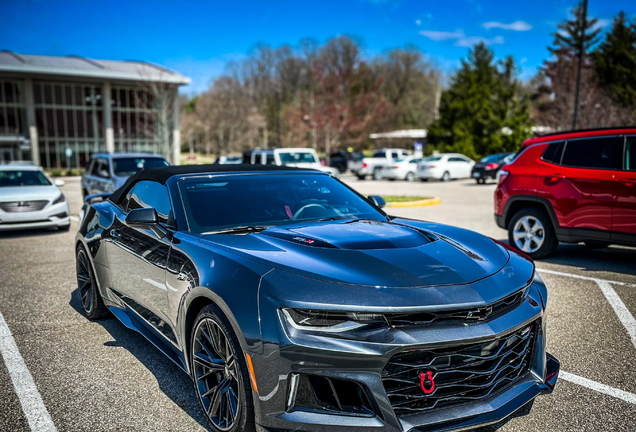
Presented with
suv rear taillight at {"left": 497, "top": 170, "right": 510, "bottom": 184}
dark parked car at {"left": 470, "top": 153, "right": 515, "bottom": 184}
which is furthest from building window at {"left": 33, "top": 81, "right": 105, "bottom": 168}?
suv rear taillight at {"left": 497, "top": 170, "right": 510, "bottom": 184}

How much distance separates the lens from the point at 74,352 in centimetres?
428

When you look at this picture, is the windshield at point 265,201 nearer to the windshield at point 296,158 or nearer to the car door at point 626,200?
the car door at point 626,200

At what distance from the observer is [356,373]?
2.33m

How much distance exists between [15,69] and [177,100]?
575 inches

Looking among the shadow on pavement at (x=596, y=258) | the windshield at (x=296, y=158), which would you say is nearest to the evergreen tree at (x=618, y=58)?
the windshield at (x=296, y=158)

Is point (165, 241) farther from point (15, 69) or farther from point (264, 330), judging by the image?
point (15, 69)

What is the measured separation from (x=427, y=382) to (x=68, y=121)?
5686 cm

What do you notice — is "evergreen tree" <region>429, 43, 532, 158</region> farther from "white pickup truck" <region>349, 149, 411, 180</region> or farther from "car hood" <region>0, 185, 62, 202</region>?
"car hood" <region>0, 185, 62, 202</region>

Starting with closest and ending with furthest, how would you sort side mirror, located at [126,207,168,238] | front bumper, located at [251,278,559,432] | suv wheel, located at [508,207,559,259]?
front bumper, located at [251,278,559,432] → side mirror, located at [126,207,168,238] → suv wheel, located at [508,207,559,259]

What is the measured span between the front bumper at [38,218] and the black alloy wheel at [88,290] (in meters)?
6.25

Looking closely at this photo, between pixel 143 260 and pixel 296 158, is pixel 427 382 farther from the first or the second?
pixel 296 158

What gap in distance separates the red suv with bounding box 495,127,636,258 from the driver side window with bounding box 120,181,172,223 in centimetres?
558

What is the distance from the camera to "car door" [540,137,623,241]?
6859 mm

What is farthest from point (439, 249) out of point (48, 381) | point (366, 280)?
point (48, 381)
